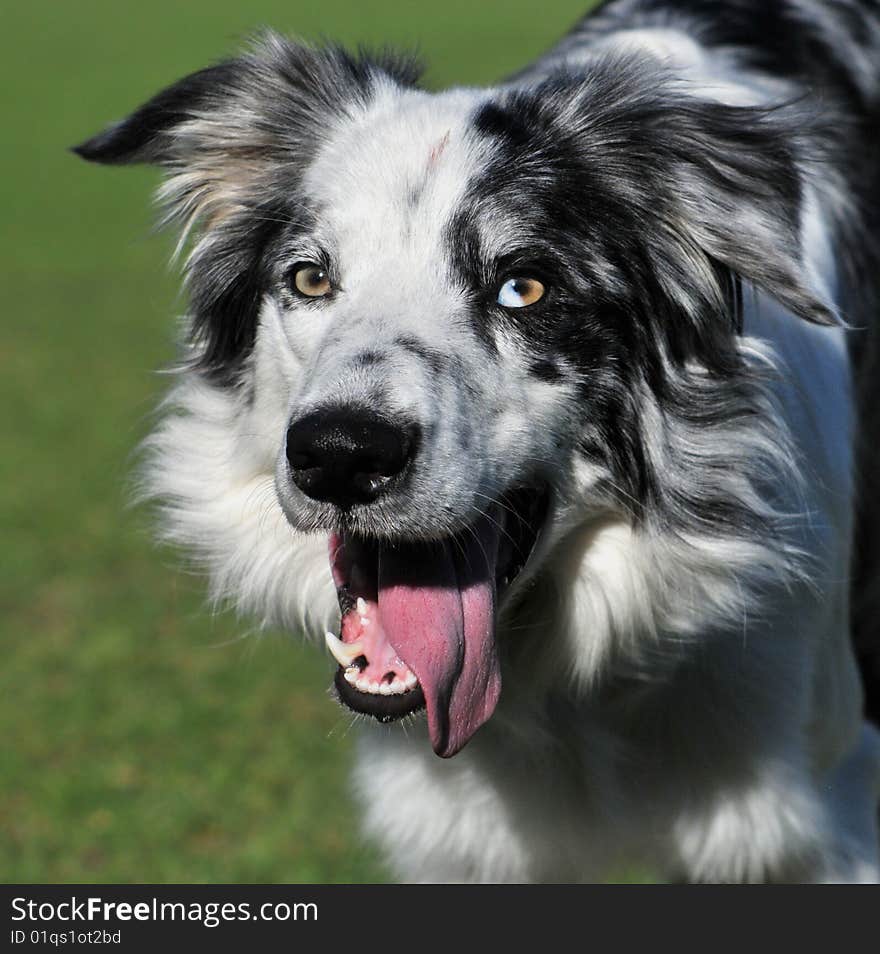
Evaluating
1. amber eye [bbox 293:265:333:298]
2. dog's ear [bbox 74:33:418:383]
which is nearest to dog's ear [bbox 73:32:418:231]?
dog's ear [bbox 74:33:418:383]

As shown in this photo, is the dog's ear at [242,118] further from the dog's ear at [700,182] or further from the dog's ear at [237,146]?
the dog's ear at [700,182]

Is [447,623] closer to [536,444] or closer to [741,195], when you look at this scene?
[536,444]

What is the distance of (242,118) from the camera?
4.13m

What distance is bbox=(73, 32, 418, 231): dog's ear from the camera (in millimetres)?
4055

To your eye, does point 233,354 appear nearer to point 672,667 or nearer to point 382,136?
point 382,136

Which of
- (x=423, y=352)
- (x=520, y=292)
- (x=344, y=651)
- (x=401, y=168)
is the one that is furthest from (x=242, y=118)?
(x=344, y=651)

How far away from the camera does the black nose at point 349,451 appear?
10.2ft

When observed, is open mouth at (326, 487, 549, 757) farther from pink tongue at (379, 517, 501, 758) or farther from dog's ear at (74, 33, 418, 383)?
dog's ear at (74, 33, 418, 383)

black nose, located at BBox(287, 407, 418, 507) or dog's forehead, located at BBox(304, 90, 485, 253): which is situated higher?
dog's forehead, located at BBox(304, 90, 485, 253)

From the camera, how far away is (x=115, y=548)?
7.98m

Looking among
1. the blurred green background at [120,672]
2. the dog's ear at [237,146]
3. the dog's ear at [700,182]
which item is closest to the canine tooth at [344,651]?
the blurred green background at [120,672]

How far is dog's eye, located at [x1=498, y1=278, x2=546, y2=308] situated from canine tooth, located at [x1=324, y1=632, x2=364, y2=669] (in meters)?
0.86
